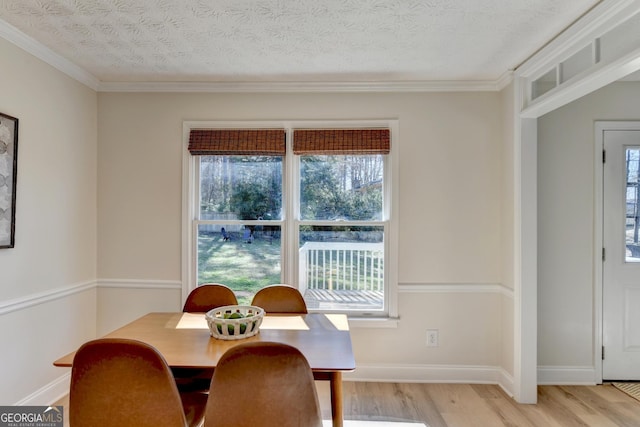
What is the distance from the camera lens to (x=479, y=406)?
103 inches

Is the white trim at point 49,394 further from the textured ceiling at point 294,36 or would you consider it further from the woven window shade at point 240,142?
the textured ceiling at point 294,36

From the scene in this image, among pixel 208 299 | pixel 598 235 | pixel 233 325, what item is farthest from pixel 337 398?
pixel 598 235

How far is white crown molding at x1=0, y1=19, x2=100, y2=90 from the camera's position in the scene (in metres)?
2.18

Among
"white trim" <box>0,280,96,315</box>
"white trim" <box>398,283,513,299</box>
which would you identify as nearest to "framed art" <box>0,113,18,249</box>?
"white trim" <box>0,280,96,315</box>

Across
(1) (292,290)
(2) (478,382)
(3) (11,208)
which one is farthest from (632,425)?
(3) (11,208)

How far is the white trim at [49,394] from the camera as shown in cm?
242

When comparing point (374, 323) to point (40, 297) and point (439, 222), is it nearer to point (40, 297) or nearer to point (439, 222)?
point (439, 222)

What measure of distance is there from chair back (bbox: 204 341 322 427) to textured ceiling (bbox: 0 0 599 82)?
1697mm

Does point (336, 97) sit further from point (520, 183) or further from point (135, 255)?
point (135, 255)

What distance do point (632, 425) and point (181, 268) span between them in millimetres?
3382

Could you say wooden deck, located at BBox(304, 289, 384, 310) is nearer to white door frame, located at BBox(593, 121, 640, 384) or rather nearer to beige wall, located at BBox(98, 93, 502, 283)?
beige wall, located at BBox(98, 93, 502, 283)

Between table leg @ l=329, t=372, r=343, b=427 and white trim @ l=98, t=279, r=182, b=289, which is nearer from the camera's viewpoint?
table leg @ l=329, t=372, r=343, b=427

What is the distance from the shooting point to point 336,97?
Result: 3.05m

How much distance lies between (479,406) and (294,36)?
2804mm
